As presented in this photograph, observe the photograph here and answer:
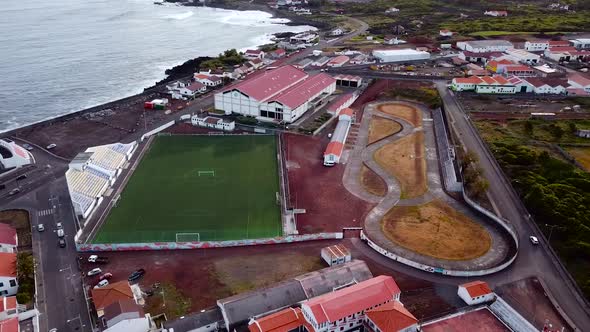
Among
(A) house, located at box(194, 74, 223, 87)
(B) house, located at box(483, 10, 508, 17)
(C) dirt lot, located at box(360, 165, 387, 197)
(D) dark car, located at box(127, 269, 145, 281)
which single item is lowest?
(D) dark car, located at box(127, 269, 145, 281)

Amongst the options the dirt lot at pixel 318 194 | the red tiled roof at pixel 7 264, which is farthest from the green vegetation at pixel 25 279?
the dirt lot at pixel 318 194

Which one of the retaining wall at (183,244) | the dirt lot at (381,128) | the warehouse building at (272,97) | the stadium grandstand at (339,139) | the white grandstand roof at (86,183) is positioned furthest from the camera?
the warehouse building at (272,97)

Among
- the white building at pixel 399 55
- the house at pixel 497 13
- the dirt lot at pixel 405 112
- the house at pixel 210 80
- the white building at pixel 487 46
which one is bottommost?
the dirt lot at pixel 405 112

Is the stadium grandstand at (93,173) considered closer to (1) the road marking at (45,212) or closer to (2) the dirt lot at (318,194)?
(1) the road marking at (45,212)

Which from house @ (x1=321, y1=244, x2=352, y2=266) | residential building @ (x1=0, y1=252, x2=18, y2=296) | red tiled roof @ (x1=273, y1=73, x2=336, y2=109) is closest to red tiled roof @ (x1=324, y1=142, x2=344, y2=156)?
red tiled roof @ (x1=273, y1=73, x2=336, y2=109)

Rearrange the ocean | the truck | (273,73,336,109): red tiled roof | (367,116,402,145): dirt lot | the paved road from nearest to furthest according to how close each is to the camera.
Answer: the paved road < the truck < (367,116,402,145): dirt lot < (273,73,336,109): red tiled roof < the ocean

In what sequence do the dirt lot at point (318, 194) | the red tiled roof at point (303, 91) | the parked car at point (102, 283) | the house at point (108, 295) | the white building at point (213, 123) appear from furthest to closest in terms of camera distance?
1. the red tiled roof at point (303, 91)
2. the white building at point (213, 123)
3. the dirt lot at point (318, 194)
4. the parked car at point (102, 283)
5. the house at point (108, 295)

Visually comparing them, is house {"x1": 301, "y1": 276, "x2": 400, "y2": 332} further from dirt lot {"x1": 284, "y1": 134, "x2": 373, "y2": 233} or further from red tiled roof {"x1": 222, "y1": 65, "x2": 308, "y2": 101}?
red tiled roof {"x1": 222, "y1": 65, "x2": 308, "y2": 101}

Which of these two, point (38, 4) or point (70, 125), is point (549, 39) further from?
point (38, 4)
